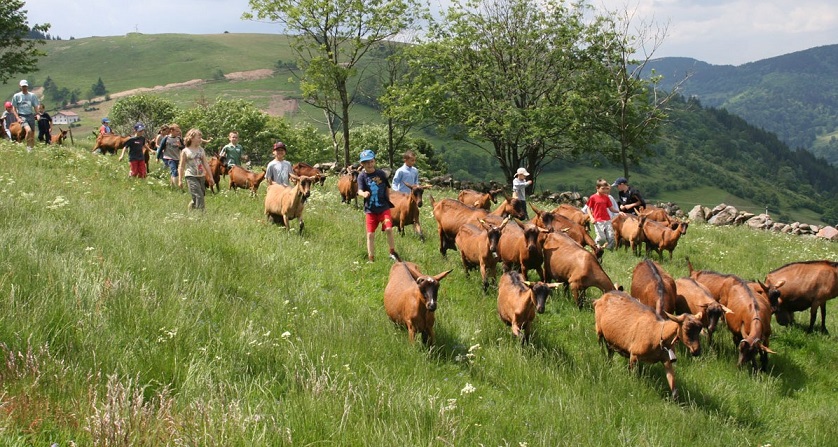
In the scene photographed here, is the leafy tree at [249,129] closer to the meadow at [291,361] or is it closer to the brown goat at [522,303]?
the meadow at [291,361]

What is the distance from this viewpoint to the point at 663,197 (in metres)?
118

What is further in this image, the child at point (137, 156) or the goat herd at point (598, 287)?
the child at point (137, 156)

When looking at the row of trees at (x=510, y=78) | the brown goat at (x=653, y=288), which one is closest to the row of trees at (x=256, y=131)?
the row of trees at (x=510, y=78)

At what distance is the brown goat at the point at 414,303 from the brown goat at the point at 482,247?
86.2 inches

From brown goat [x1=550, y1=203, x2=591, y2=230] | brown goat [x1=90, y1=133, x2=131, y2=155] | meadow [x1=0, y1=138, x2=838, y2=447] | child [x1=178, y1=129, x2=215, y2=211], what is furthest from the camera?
brown goat [x1=90, y1=133, x2=131, y2=155]

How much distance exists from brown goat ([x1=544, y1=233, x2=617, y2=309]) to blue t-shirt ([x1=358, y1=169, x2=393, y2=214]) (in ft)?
10.4

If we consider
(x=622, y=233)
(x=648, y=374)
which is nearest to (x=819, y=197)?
(x=622, y=233)

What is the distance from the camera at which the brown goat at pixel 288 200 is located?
39.1 ft

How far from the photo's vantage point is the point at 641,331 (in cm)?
753

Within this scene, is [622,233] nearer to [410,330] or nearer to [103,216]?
[410,330]

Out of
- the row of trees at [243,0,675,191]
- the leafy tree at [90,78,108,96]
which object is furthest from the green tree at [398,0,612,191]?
the leafy tree at [90,78,108,96]

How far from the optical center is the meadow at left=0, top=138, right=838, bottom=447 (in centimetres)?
400

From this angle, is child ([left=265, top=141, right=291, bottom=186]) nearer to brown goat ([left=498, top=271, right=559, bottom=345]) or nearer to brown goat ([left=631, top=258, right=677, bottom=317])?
brown goat ([left=498, top=271, right=559, bottom=345])

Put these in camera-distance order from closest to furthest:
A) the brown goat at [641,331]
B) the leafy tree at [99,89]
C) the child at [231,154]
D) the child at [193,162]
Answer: the brown goat at [641,331], the child at [193,162], the child at [231,154], the leafy tree at [99,89]
